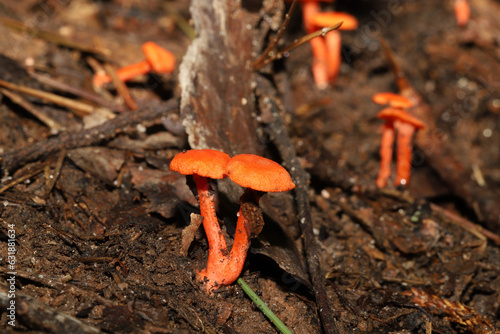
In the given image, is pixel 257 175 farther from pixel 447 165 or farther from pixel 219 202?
pixel 447 165

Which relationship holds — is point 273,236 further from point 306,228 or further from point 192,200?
point 192,200

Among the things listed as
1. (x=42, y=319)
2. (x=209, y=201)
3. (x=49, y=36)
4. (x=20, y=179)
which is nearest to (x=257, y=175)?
(x=209, y=201)

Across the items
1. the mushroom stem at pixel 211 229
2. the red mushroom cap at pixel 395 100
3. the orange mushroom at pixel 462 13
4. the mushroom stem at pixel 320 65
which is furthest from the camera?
the orange mushroom at pixel 462 13

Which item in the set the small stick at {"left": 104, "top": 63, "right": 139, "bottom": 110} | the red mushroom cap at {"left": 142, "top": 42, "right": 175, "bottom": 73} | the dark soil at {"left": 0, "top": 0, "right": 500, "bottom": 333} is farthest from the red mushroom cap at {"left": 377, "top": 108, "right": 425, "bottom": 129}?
the small stick at {"left": 104, "top": 63, "right": 139, "bottom": 110}

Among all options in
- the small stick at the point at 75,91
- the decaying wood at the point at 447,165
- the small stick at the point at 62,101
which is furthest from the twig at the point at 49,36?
the decaying wood at the point at 447,165

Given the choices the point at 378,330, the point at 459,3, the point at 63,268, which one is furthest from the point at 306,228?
the point at 459,3

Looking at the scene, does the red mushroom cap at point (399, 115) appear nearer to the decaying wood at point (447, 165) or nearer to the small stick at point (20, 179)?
the decaying wood at point (447, 165)

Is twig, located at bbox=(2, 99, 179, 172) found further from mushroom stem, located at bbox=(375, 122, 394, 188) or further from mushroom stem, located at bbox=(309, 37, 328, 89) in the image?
mushroom stem, located at bbox=(309, 37, 328, 89)
